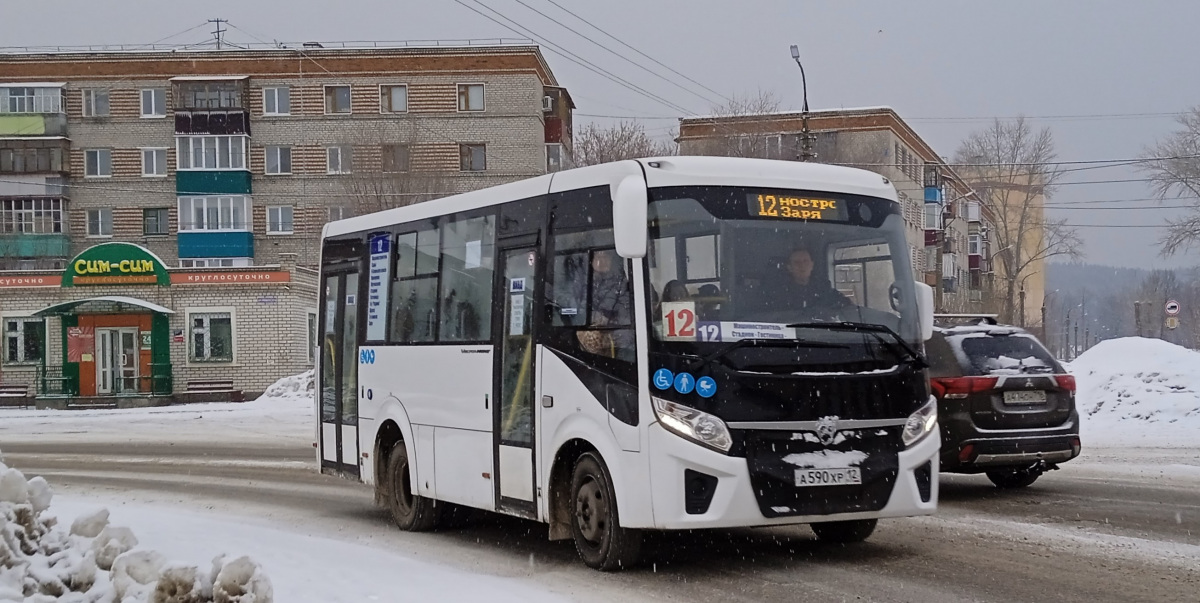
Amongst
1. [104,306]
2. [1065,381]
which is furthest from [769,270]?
[104,306]

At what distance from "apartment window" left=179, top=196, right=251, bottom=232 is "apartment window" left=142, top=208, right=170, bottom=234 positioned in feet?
4.63

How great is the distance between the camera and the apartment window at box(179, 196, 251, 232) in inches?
2552

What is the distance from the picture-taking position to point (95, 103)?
6606 cm

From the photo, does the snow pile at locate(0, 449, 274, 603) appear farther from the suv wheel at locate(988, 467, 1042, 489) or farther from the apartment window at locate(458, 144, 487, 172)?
the apartment window at locate(458, 144, 487, 172)

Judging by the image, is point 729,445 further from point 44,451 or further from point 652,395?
point 44,451

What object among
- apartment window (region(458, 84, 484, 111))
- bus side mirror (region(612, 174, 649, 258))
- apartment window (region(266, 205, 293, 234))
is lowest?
→ bus side mirror (region(612, 174, 649, 258))

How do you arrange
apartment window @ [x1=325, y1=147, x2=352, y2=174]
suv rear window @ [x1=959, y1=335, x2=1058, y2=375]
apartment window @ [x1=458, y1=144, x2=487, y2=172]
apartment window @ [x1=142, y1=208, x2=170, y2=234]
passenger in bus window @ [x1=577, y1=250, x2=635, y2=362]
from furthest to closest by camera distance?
apartment window @ [x1=142, y1=208, x2=170, y2=234] < apartment window @ [x1=325, y1=147, x2=352, y2=174] < apartment window @ [x1=458, y1=144, x2=487, y2=172] < suv rear window @ [x1=959, y1=335, x2=1058, y2=375] < passenger in bus window @ [x1=577, y1=250, x2=635, y2=362]

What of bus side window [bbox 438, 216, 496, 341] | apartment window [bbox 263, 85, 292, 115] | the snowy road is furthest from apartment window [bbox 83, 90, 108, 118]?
bus side window [bbox 438, 216, 496, 341]

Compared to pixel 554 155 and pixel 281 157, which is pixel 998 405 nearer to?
pixel 554 155

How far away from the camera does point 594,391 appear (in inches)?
364

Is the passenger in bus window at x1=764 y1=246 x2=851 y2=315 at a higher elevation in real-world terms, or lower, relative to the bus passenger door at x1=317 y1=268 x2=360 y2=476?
higher

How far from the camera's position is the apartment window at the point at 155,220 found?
65.8 m

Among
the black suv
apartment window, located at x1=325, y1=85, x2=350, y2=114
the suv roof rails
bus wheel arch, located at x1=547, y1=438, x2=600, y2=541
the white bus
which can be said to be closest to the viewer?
the white bus

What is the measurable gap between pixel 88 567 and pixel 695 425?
143 inches
